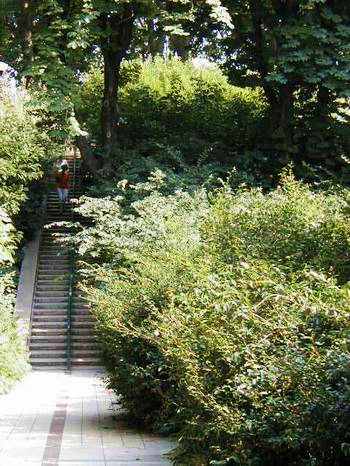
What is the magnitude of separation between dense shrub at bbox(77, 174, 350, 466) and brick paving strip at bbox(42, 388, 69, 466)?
96 cm

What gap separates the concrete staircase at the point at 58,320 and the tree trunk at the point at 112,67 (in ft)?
11.7

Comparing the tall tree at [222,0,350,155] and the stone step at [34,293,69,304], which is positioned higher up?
the tall tree at [222,0,350,155]

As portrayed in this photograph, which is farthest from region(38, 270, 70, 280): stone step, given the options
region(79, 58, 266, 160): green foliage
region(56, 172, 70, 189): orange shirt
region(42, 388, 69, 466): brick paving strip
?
region(42, 388, 69, 466): brick paving strip

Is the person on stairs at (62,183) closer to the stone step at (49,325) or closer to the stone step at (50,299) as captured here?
the stone step at (50,299)

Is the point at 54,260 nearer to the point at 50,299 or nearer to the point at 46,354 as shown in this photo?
the point at 50,299

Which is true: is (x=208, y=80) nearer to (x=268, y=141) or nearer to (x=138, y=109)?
(x=138, y=109)

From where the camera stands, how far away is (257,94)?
2469 centimetres

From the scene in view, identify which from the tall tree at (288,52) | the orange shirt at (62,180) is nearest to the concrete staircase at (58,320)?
the orange shirt at (62,180)

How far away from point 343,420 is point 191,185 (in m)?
14.2

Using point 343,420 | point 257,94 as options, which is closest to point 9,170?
point 257,94

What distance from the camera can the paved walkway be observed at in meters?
6.89

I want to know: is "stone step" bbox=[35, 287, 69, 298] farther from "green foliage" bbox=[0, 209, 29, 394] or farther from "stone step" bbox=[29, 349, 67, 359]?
"green foliage" bbox=[0, 209, 29, 394]

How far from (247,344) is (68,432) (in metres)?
4.40

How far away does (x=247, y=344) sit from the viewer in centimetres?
491
